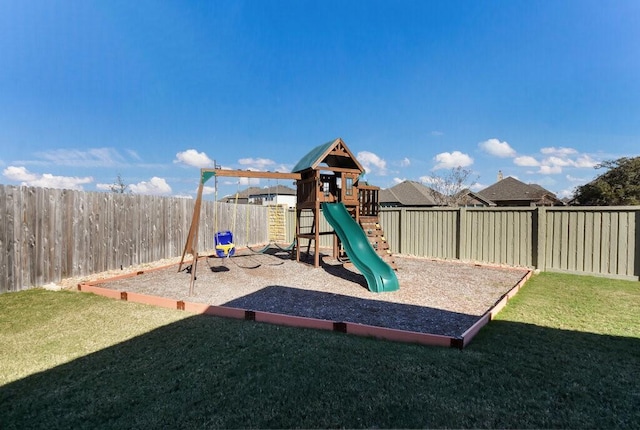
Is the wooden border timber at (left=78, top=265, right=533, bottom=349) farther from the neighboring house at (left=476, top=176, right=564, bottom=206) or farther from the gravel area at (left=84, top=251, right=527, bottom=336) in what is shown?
the neighboring house at (left=476, top=176, right=564, bottom=206)

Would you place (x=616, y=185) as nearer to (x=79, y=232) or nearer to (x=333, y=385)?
(x=333, y=385)

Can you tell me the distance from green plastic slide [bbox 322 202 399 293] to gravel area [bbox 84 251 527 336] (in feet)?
0.90

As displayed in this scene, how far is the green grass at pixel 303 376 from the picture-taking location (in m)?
2.24

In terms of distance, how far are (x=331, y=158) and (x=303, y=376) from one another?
778 cm

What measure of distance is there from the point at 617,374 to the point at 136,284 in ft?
26.5

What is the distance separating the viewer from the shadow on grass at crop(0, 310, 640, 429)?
87.3 inches

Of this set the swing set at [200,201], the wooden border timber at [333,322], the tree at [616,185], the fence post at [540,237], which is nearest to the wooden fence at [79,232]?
the swing set at [200,201]

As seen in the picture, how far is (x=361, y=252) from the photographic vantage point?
7449mm

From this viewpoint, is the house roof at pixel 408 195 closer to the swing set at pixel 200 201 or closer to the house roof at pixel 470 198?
the house roof at pixel 470 198

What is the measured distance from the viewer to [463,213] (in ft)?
32.7

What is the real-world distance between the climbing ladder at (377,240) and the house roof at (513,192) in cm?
2572

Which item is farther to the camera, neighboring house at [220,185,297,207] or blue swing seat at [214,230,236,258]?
neighboring house at [220,185,297,207]

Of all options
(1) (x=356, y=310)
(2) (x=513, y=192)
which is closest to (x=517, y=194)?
(2) (x=513, y=192)

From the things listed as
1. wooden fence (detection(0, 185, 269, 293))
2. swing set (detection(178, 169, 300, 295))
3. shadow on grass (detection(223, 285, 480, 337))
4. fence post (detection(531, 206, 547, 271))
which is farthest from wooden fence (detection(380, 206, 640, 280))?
wooden fence (detection(0, 185, 269, 293))
